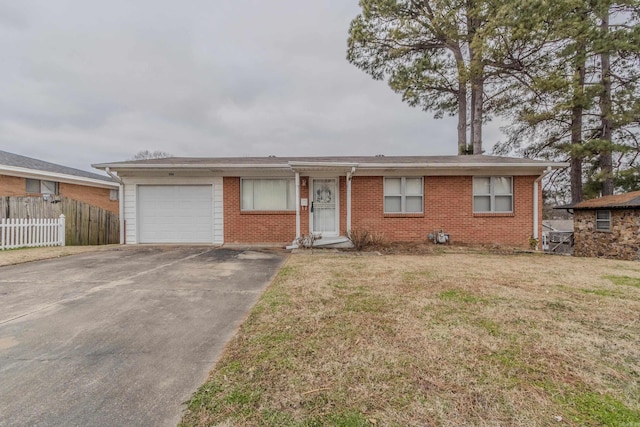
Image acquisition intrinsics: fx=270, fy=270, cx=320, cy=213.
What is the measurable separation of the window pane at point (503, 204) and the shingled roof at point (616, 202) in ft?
16.8

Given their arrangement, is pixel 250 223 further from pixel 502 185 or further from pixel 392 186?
pixel 502 185

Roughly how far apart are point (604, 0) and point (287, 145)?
807 inches

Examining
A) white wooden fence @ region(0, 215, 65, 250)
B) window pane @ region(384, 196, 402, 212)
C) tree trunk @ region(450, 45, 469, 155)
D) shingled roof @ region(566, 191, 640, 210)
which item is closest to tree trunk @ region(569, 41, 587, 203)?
shingled roof @ region(566, 191, 640, 210)

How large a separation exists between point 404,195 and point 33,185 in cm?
1630

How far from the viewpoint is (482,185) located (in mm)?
9562

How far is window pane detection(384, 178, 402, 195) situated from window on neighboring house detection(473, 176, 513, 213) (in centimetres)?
266

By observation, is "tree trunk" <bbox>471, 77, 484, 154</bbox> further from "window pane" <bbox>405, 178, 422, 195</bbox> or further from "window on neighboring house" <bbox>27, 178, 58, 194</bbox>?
"window on neighboring house" <bbox>27, 178, 58, 194</bbox>

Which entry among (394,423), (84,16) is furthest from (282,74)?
(394,423)

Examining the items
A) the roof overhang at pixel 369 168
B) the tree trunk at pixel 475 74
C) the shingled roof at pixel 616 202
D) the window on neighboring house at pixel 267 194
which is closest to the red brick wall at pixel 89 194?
the roof overhang at pixel 369 168

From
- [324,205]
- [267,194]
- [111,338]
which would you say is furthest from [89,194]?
[111,338]

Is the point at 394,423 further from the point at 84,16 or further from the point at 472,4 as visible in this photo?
the point at 84,16

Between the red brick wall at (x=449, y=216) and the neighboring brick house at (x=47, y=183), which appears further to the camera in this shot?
the neighboring brick house at (x=47, y=183)

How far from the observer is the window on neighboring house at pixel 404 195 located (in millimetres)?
9617

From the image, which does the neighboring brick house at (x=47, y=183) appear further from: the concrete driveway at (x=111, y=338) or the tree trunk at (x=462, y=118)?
the tree trunk at (x=462, y=118)
